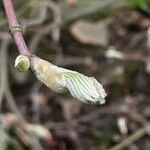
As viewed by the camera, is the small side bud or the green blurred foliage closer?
the small side bud

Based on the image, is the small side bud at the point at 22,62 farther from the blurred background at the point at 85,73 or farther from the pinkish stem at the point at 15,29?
the blurred background at the point at 85,73

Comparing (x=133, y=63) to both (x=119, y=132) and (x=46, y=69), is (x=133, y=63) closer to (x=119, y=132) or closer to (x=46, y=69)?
(x=119, y=132)

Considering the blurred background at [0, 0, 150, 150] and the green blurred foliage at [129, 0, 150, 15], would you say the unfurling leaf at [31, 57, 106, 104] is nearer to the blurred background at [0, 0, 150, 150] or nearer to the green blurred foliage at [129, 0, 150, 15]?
the blurred background at [0, 0, 150, 150]

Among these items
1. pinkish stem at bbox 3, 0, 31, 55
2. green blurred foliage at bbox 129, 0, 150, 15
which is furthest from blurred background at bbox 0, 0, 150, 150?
pinkish stem at bbox 3, 0, 31, 55

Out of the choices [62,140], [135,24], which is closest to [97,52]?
[135,24]

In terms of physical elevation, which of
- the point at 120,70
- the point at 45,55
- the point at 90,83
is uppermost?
the point at 45,55

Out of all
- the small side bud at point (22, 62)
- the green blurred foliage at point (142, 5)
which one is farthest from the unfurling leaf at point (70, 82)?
the green blurred foliage at point (142, 5)

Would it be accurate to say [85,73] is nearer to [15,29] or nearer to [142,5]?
[142,5]

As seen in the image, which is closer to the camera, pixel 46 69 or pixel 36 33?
pixel 46 69

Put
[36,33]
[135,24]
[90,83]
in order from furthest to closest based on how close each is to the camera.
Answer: [135,24]
[36,33]
[90,83]
